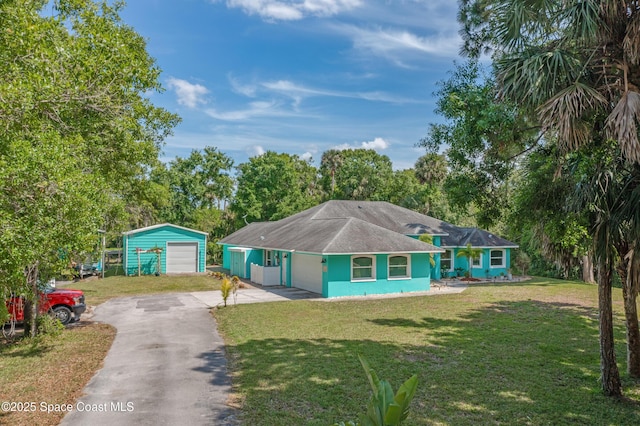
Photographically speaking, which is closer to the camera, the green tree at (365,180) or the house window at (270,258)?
the house window at (270,258)

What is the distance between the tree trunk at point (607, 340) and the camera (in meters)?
7.91

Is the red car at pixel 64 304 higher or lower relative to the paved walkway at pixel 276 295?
higher

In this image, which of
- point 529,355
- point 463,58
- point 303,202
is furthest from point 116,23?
point 303,202

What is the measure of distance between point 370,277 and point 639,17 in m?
16.3

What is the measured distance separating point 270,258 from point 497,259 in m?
16.9

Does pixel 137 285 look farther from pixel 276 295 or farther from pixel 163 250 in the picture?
pixel 276 295

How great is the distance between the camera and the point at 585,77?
7.81 meters

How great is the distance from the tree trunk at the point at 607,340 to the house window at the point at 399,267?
551 inches

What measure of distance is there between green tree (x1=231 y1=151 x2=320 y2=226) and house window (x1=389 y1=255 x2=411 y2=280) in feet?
90.7

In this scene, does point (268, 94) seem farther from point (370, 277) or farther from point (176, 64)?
point (370, 277)

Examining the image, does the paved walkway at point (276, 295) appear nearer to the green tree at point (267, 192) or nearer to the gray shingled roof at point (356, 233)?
the gray shingled roof at point (356, 233)

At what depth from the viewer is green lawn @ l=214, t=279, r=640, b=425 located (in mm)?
7160

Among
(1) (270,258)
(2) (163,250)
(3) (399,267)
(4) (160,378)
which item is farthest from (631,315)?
(2) (163,250)

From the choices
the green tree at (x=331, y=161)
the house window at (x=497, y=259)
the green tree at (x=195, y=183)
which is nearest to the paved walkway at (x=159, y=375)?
the house window at (x=497, y=259)
